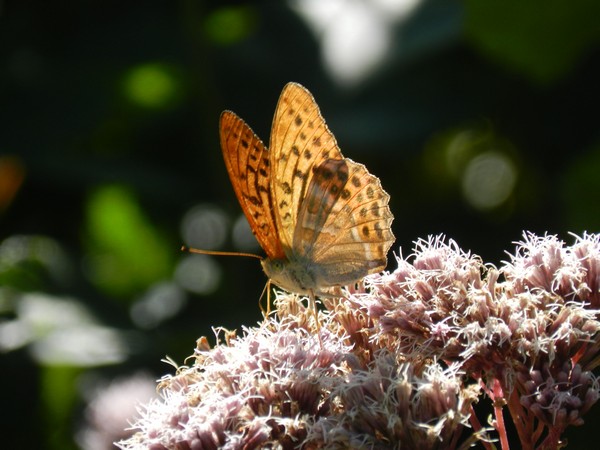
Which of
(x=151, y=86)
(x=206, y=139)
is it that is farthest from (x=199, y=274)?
(x=151, y=86)

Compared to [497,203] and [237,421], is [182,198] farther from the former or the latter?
[237,421]

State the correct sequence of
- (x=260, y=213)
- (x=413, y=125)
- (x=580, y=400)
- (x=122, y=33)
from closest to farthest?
(x=580, y=400), (x=260, y=213), (x=413, y=125), (x=122, y=33)

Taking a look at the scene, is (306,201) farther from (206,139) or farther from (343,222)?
(206,139)

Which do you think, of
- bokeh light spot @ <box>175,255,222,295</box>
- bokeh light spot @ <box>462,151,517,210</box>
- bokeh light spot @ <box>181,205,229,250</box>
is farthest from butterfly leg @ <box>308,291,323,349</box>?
bokeh light spot @ <box>462,151,517,210</box>

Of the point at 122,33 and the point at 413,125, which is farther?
the point at 122,33

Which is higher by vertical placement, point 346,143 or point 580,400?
point 346,143

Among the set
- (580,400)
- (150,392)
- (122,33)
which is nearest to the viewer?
(580,400)

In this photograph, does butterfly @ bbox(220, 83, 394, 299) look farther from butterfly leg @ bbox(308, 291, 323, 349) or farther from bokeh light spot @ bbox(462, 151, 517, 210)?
bokeh light spot @ bbox(462, 151, 517, 210)

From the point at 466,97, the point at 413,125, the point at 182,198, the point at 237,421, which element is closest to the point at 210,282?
the point at 182,198
